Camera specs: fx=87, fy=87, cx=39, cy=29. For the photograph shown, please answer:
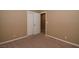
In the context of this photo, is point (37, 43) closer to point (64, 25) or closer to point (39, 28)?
point (39, 28)

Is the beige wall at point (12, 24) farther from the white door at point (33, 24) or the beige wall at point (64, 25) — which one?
the beige wall at point (64, 25)

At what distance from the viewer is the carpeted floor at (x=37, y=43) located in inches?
61.6

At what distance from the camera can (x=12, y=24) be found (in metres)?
1.62

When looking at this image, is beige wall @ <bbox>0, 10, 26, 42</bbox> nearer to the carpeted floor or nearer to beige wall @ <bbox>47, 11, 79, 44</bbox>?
the carpeted floor

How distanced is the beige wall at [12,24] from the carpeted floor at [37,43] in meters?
0.12

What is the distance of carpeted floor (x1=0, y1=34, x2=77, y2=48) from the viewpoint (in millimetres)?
1564

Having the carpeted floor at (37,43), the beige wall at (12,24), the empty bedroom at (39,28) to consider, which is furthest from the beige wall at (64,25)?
the beige wall at (12,24)

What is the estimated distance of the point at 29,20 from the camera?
1674mm

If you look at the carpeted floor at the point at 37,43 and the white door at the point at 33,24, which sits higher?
the white door at the point at 33,24

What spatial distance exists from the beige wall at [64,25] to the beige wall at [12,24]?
0.50m
